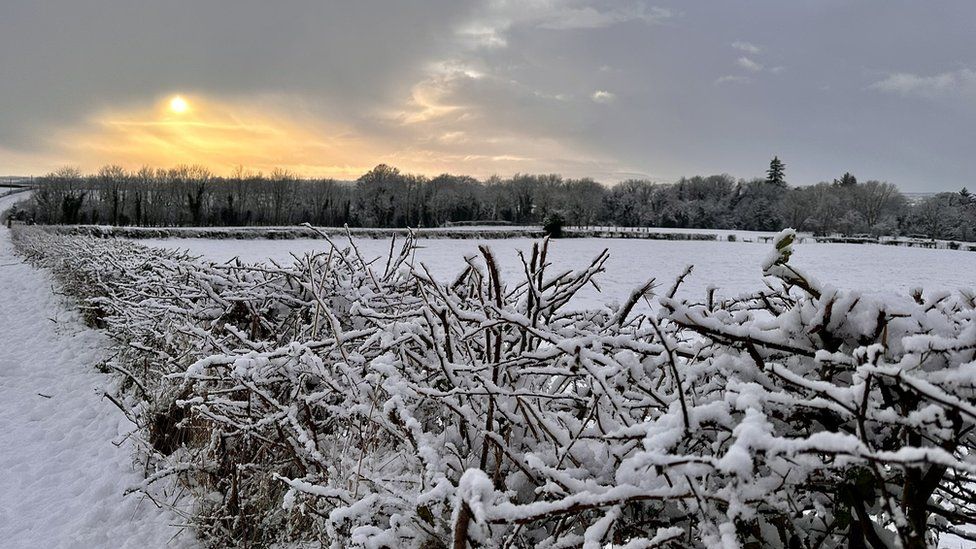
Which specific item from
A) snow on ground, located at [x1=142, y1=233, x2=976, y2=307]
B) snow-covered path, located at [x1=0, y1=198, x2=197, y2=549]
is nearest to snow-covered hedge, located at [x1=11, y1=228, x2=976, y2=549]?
snow-covered path, located at [x1=0, y1=198, x2=197, y2=549]

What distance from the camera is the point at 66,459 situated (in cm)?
504

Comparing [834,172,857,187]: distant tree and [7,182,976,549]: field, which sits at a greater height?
[834,172,857,187]: distant tree

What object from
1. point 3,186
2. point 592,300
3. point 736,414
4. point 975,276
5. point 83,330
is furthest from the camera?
point 3,186

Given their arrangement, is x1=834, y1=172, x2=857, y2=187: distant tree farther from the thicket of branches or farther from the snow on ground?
the snow on ground

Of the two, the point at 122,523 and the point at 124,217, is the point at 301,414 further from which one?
the point at 124,217

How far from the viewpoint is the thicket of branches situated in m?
71.9

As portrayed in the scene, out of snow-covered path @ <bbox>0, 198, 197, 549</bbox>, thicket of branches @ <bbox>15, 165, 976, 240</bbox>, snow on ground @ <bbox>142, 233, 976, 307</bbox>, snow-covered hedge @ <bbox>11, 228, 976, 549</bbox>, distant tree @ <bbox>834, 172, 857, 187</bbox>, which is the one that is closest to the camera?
snow-covered hedge @ <bbox>11, 228, 976, 549</bbox>

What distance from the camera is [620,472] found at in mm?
1108

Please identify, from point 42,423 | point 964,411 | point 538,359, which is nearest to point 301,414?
point 538,359

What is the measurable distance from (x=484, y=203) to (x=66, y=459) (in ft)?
312

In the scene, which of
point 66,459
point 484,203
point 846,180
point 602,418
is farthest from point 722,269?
point 846,180

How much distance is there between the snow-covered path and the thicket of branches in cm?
6051

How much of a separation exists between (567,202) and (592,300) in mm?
82554

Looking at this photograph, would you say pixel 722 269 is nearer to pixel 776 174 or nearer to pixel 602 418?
pixel 602 418
